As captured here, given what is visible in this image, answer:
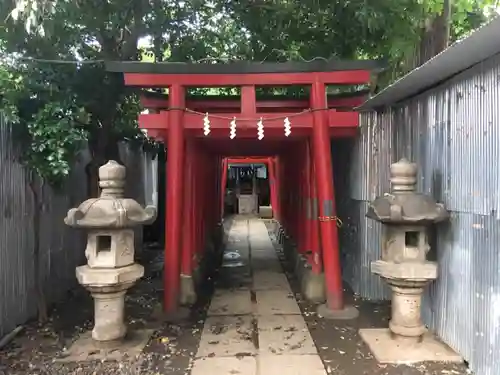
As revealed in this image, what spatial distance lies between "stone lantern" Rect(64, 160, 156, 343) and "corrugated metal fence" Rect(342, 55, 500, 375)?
3325 millimetres

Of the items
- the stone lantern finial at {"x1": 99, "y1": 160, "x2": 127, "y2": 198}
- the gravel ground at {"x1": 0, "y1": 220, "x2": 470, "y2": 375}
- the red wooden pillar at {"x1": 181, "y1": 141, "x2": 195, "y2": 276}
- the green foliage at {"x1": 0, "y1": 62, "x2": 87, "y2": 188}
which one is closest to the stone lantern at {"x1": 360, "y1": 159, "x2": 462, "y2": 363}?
the gravel ground at {"x1": 0, "y1": 220, "x2": 470, "y2": 375}

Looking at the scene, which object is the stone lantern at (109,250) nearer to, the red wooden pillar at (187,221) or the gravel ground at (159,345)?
the gravel ground at (159,345)

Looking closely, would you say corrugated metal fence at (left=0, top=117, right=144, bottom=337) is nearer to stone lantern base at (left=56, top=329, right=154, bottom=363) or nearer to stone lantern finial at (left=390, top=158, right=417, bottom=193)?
stone lantern base at (left=56, top=329, right=154, bottom=363)

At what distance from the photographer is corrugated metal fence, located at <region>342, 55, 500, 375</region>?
421 cm

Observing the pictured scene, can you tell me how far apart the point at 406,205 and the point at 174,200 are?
315 cm

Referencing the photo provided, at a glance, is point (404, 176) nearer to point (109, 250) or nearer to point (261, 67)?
point (261, 67)

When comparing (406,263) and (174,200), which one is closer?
(406,263)

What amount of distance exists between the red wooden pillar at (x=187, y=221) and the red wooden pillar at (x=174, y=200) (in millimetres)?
→ 870

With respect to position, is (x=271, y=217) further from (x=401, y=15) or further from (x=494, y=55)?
(x=494, y=55)

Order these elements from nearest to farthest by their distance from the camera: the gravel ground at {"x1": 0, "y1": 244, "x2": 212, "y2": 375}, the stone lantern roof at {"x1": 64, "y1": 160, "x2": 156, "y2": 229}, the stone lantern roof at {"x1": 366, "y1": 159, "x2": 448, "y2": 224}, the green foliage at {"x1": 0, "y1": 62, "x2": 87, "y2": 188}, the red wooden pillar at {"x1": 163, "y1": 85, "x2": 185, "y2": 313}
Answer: the gravel ground at {"x1": 0, "y1": 244, "x2": 212, "y2": 375}
the stone lantern roof at {"x1": 366, "y1": 159, "x2": 448, "y2": 224}
the stone lantern roof at {"x1": 64, "y1": 160, "x2": 156, "y2": 229}
the green foliage at {"x1": 0, "y1": 62, "x2": 87, "y2": 188}
the red wooden pillar at {"x1": 163, "y1": 85, "x2": 185, "y2": 313}

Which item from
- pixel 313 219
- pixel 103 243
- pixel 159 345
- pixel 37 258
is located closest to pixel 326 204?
pixel 313 219

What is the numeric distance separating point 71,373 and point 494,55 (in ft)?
16.0

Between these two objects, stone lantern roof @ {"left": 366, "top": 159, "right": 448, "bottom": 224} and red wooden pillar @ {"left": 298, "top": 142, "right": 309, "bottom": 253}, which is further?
red wooden pillar @ {"left": 298, "top": 142, "right": 309, "bottom": 253}

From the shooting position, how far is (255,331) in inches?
239
